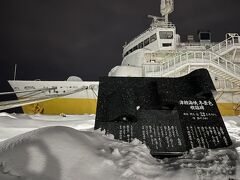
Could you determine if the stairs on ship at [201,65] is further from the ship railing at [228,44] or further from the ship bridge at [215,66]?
the ship railing at [228,44]

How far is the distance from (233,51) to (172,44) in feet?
18.1

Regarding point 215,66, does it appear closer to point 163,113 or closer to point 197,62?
point 197,62

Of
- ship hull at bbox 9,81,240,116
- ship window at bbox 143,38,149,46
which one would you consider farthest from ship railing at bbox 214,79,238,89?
ship window at bbox 143,38,149,46

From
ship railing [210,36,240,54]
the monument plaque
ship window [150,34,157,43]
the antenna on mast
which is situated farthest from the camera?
the antenna on mast

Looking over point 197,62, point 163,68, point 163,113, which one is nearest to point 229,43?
point 197,62

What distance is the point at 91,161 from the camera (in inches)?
105

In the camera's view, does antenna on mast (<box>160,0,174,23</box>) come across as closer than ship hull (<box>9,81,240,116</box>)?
No

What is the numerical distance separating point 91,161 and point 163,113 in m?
2.05

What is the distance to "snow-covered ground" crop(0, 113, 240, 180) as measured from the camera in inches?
91.3

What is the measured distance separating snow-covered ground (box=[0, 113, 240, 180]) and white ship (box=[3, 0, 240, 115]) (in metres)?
12.1

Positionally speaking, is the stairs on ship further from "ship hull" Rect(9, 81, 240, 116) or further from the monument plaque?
the monument plaque

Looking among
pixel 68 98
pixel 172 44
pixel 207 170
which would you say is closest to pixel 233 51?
pixel 172 44

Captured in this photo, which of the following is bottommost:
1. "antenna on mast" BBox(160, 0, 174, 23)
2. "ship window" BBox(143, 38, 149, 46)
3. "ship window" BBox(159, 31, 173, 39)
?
"ship window" BBox(143, 38, 149, 46)

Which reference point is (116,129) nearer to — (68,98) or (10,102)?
(10,102)
